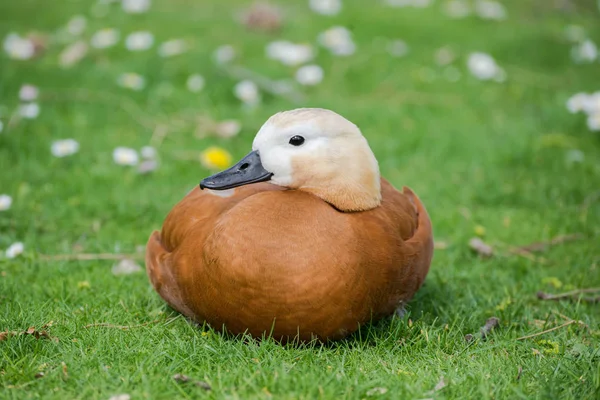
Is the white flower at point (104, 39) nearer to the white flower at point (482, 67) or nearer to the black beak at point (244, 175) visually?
the white flower at point (482, 67)

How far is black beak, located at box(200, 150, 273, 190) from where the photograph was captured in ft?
9.62

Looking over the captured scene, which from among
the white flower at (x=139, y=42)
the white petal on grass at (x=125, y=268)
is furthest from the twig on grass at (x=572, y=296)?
the white flower at (x=139, y=42)

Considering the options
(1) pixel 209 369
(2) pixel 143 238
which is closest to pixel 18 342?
(1) pixel 209 369

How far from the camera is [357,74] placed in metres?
6.49

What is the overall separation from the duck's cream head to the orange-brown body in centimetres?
6

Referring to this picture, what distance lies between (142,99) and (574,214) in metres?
3.24

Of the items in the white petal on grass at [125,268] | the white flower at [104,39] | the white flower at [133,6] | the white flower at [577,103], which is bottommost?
the white petal on grass at [125,268]

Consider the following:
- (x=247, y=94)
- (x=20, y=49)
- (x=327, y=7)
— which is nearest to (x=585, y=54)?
(x=327, y=7)

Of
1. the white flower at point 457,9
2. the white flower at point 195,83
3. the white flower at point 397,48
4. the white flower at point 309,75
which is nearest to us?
the white flower at point 195,83

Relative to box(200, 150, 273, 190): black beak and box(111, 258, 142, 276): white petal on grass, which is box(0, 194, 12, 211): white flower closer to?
box(111, 258, 142, 276): white petal on grass

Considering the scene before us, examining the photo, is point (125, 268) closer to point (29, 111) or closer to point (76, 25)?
point (29, 111)

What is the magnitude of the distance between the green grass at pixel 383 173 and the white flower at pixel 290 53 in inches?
6.5

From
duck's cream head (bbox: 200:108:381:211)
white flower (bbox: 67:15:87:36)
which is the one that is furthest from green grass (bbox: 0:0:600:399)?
duck's cream head (bbox: 200:108:381:211)

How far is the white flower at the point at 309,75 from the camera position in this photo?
20.3 ft
